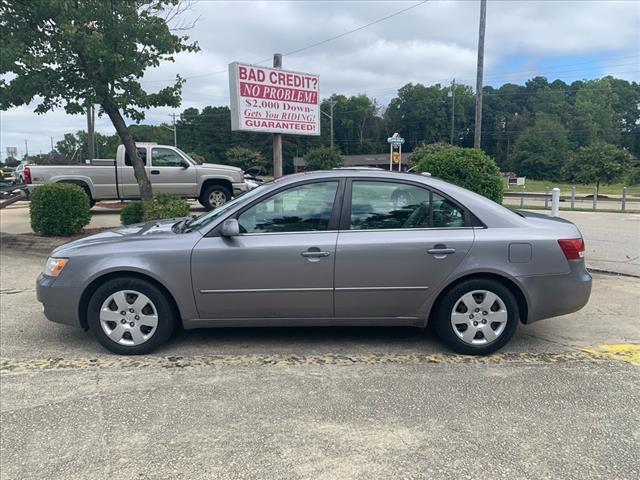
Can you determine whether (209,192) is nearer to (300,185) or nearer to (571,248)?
(300,185)

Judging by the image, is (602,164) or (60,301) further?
(602,164)

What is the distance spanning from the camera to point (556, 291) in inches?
161

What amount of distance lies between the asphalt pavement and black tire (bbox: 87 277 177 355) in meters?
0.11

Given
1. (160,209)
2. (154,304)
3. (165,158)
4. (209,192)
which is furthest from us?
(209,192)

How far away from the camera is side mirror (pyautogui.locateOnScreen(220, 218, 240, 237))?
396cm

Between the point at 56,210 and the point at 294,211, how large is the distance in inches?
270

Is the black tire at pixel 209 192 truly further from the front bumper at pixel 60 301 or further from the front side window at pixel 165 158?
the front bumper at pixel 60 301

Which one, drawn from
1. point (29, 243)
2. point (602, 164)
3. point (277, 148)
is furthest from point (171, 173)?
point (602, 164)

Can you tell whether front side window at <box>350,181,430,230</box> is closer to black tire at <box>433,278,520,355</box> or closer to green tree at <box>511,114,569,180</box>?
black tire at <box>433,278,520,355</box>

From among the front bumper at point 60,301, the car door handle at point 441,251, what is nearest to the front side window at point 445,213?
the car door handle at point 441,251

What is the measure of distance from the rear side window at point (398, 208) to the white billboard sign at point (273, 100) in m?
5.76

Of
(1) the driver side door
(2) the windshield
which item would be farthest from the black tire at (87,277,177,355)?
(2) the windshield

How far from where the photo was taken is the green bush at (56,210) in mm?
9195

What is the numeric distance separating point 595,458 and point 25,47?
32.5 feet
